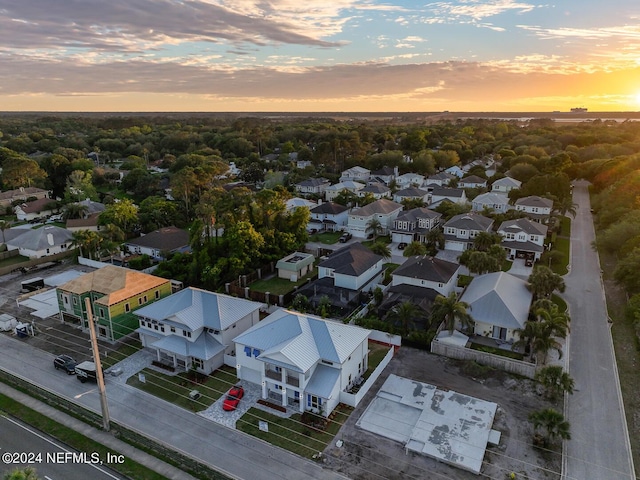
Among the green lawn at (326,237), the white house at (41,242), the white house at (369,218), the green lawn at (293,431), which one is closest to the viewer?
the green lawn at (293,431)

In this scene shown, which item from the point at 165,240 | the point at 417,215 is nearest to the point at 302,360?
the point at 165,240

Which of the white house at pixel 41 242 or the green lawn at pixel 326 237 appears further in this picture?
the green lawn at pixel 326 237

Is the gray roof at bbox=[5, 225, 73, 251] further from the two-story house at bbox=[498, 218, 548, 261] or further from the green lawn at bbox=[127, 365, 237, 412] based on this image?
the two-story house at bbox=[498, 218, 548, 261]

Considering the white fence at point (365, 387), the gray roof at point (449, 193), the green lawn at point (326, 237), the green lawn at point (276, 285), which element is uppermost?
the gray roof at point (449, 193)

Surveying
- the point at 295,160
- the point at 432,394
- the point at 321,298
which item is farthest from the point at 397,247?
the point at 295,160

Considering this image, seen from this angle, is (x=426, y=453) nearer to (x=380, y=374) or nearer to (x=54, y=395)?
(x=380, y=374)

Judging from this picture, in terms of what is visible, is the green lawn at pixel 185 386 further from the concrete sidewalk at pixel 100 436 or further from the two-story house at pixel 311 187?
the two-story house at pixel 311 187

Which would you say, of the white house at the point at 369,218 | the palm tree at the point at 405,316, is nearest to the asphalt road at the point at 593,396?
the palm tree at the point at 405,316
